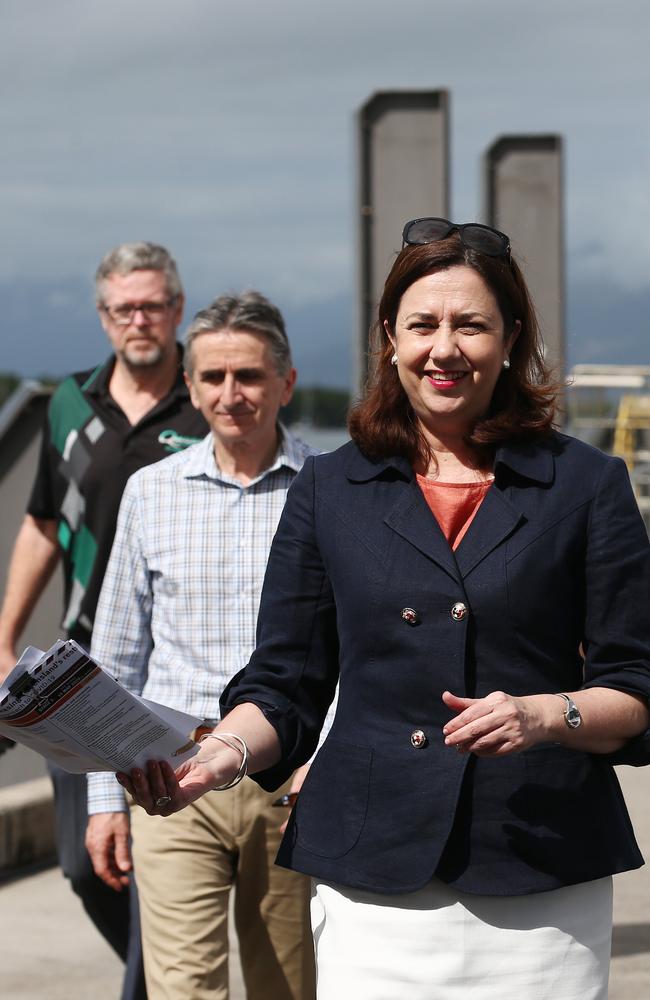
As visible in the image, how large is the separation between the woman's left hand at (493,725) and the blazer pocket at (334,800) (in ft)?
1.04

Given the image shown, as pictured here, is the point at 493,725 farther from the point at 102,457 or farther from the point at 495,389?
the point at 102,457

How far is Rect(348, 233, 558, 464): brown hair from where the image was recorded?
3033mm

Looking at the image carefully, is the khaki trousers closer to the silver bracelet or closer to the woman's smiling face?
the silver bracelet

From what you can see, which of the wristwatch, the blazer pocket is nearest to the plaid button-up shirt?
the blazer pocket

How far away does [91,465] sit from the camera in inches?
202

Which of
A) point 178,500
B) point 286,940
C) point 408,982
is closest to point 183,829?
point 286,940

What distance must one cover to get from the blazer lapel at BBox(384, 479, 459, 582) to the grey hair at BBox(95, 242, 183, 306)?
2560 mm

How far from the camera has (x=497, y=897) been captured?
2.88 metres

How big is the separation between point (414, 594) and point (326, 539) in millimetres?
223

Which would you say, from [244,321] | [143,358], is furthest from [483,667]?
[143,358]

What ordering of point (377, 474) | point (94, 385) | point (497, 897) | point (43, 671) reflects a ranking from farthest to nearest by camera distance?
1. point (94, 385)
2. point (377, 474)
3. point (497, 897)
4. point (43, 671)

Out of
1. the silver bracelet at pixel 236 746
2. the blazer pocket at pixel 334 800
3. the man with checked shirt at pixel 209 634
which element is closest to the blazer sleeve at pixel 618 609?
the blazer pocket at pixel 334 800

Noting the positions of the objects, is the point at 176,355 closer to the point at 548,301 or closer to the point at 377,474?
the point at 377,474

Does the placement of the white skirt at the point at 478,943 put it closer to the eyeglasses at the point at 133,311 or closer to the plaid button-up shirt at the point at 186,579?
the plaid button-up shirt at the point at 186,579
